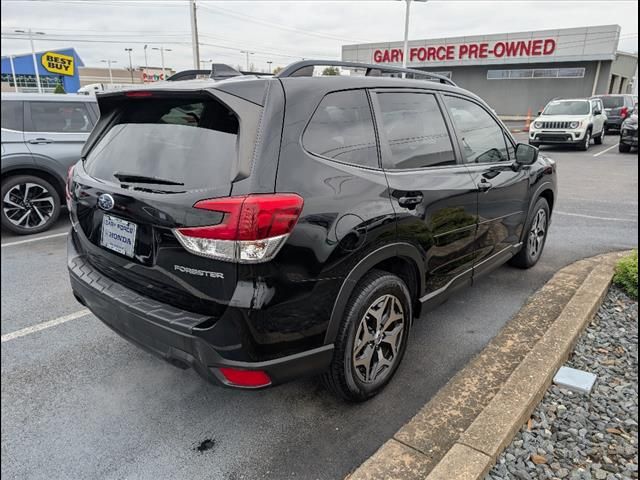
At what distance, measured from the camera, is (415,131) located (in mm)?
2945

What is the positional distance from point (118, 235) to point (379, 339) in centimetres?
153

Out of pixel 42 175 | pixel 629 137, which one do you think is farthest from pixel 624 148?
pixel 42 175

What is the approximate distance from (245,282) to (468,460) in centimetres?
127

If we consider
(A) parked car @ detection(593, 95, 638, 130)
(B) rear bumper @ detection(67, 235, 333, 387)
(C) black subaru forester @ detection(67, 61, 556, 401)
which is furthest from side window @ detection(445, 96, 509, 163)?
(A) parked car @ detection(593, 95, 638, 130)

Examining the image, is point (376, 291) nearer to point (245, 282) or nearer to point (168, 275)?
point (245, 282)

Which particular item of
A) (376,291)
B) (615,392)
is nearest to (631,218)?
(615,392)

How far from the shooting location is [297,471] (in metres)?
2.22

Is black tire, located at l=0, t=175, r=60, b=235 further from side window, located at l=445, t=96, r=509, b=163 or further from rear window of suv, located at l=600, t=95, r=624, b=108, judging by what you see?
rear window of suv, located at l=600, t=95, r=624, b=108

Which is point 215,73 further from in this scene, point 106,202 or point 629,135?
point 629,135

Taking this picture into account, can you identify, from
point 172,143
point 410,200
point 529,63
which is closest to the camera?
point 172,143

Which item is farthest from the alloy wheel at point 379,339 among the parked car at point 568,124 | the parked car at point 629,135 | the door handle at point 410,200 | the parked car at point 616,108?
the parked car at point 616,108

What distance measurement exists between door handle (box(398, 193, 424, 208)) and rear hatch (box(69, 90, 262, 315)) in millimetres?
965

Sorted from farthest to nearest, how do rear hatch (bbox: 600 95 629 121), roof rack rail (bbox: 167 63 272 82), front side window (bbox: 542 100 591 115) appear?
rear hatch (bbox: 600 95 629 121) → front side window (bbox: 542 100 591 115) → roof rack rail (bbox: 167 63 272 82)

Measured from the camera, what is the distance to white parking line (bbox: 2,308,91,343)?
3.46 metres
